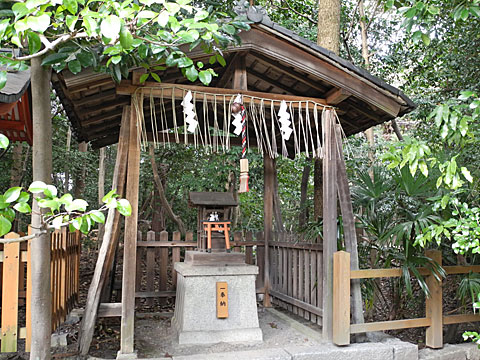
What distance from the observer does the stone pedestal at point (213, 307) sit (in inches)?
198

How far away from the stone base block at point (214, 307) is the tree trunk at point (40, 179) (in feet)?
6.67

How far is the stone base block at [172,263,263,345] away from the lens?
5027mm

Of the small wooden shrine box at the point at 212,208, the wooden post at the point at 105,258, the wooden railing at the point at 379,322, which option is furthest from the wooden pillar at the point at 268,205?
the wooden post at the point at 105,258

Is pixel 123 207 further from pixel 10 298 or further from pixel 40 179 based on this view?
pixel 10 298

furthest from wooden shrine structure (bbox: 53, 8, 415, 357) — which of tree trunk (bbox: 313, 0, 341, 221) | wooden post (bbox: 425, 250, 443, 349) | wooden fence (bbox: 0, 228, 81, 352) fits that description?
tree trunk (bbox: 313, 0, 341, 221)

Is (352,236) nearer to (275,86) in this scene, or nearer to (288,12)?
(275,86)

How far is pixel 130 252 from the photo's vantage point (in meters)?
4.52

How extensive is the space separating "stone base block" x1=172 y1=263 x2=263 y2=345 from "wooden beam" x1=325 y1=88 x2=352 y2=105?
249cm

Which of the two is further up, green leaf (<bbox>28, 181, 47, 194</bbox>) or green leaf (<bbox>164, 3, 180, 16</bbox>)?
green leaf (<bbox>164, 3, 180, 16</bbox>)

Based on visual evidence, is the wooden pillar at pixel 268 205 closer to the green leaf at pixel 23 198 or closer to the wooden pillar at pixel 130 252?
the wooden pillar at pixel 130 252

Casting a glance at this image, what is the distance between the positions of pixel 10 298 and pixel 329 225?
3569 millimetres

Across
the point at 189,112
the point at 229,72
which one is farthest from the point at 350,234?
the point at 229,72

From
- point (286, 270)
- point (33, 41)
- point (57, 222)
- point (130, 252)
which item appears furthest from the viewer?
point (286, 270)

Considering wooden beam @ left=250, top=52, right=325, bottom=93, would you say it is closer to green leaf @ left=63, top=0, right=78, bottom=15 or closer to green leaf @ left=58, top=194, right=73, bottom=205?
green leaf @ left=63, top=0, right=78, bottom=15
